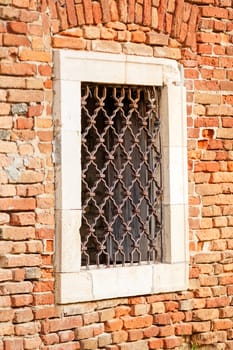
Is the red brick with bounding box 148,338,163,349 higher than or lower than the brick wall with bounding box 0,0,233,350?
lower

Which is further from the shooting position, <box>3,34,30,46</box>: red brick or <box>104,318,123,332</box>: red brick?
<box>104,318,123,332</box>: red brick

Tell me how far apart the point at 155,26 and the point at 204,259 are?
189cm

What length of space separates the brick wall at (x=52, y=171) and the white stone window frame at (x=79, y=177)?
0.08 m

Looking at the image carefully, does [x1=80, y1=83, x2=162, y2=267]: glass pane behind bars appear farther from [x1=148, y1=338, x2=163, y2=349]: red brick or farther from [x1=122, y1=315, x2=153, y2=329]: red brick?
[x1=148, y1=338, x2=163, y2=349]: red brick

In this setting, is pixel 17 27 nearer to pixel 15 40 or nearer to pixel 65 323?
pixel 15 40

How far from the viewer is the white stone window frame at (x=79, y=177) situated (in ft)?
22.2

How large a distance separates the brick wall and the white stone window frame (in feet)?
0.25

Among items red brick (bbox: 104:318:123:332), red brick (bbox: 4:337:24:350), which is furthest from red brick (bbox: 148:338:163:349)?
red brick (bbox: 4:337:24:350)

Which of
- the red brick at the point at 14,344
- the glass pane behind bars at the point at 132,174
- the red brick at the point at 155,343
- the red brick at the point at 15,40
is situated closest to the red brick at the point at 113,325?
the red brick at the point at 155,343

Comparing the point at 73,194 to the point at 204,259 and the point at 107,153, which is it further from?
the point at 204,259

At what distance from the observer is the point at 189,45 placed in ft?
24.7

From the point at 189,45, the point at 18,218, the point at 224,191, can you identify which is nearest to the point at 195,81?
the point at 189,45

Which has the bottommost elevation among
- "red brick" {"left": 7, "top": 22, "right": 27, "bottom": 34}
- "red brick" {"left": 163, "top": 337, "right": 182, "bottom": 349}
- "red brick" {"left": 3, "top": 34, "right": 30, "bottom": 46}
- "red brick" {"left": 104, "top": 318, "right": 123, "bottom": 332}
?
"red brick" {"left": 163, "top": 337, "right": 182, "bottom": 349}

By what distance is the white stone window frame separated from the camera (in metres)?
6.77
